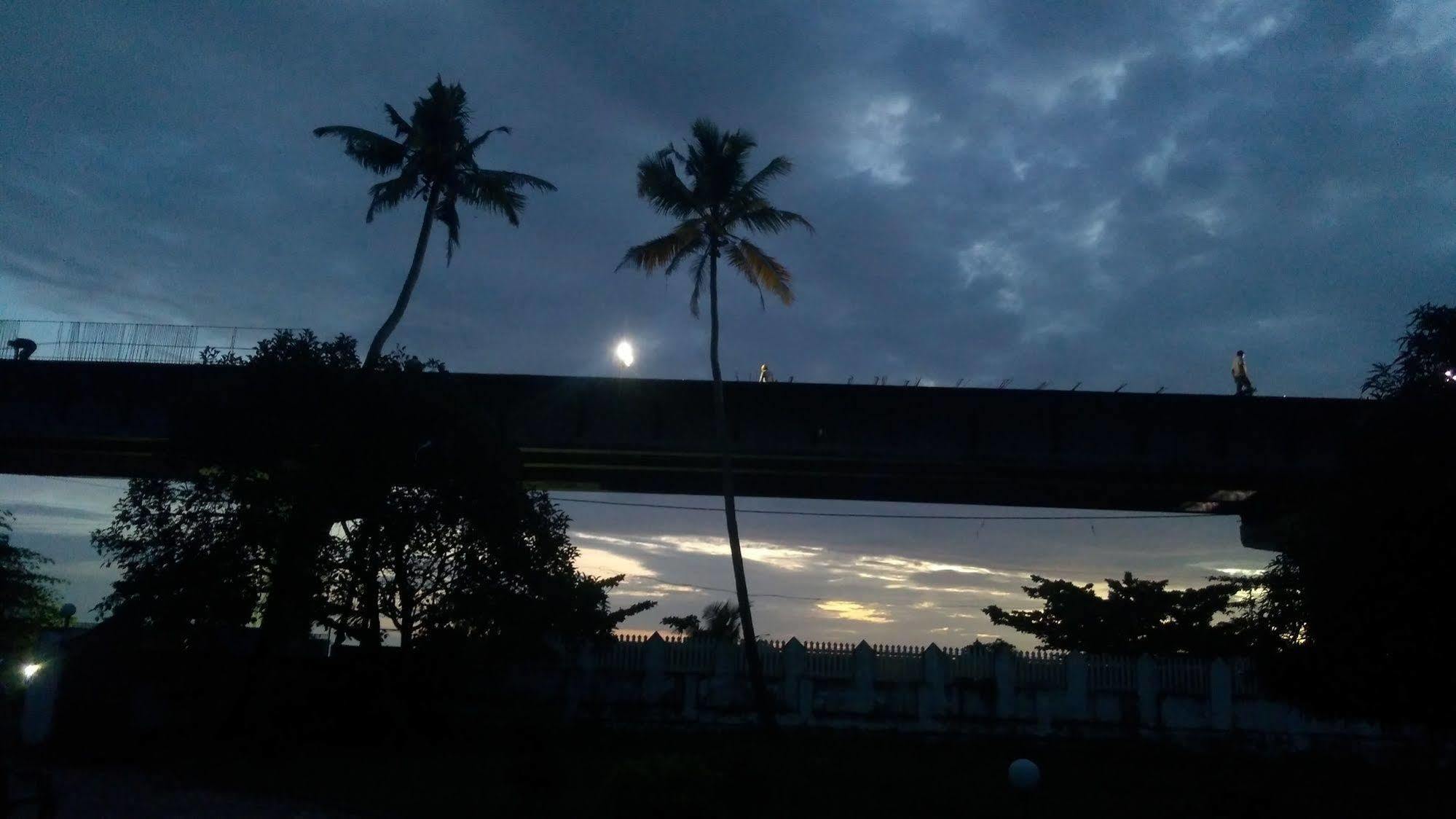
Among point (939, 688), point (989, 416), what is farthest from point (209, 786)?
point (989, 416)

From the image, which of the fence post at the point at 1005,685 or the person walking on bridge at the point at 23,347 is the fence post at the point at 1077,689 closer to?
the fence post at the point at 1005,685

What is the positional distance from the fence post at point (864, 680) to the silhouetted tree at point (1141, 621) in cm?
1326

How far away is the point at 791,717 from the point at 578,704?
536cm

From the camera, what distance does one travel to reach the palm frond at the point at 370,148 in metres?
27.4

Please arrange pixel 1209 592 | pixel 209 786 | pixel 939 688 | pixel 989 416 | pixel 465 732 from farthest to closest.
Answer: pixel 1209 592
pixel 989 416
pixel 939 688
pixel 465 732
pixel 209 786

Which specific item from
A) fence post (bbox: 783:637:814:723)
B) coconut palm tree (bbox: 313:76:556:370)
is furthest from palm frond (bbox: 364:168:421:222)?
fence post (bbox: 783:637:814:723)

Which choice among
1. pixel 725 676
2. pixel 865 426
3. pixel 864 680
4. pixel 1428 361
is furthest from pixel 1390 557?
pixel 865 426

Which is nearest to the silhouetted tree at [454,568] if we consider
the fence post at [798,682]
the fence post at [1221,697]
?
the fence post at [798,682]

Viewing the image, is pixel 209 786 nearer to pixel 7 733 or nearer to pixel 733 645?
pixel 7 733

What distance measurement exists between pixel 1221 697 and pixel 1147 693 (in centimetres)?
166

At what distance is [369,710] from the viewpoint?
21.8 metres

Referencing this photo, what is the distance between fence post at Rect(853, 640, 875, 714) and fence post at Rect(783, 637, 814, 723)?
113cm

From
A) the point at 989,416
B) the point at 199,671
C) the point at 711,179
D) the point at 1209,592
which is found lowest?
the point at 199,671

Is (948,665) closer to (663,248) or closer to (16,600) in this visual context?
(663,248)
